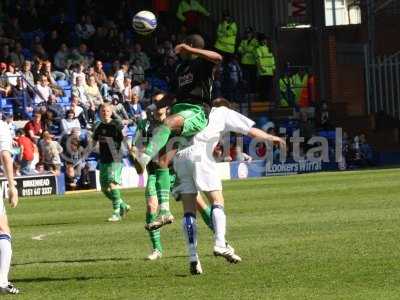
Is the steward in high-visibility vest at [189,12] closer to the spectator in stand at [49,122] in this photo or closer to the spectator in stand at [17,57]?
the spectator in stand at [17,57]

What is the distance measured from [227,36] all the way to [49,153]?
11.1 m

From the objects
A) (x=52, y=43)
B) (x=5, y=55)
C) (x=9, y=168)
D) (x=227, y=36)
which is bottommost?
(x=9, y=168)

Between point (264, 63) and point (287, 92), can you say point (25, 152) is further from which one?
point (287, 92)

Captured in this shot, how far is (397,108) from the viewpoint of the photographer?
140 ft

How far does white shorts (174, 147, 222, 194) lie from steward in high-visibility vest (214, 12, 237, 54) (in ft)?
96.5

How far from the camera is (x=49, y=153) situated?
107 feet

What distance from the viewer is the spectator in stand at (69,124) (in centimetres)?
3384

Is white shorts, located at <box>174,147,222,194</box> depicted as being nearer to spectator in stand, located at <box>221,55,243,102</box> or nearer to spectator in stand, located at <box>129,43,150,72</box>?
spectator in stand, located at <box>129,43,150,72</box>

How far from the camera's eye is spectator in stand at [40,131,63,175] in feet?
106

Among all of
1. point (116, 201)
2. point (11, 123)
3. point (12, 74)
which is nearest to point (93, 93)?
point (12, 74)

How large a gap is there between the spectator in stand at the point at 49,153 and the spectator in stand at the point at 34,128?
38cm

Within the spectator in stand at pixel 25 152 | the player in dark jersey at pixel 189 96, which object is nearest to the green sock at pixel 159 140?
the player in dark jersey at pixel 189 96

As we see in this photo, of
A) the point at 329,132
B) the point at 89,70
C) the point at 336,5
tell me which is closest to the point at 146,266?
the point at 89,70

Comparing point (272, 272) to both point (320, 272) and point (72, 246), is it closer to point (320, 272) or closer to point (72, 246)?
point (320, 272)
